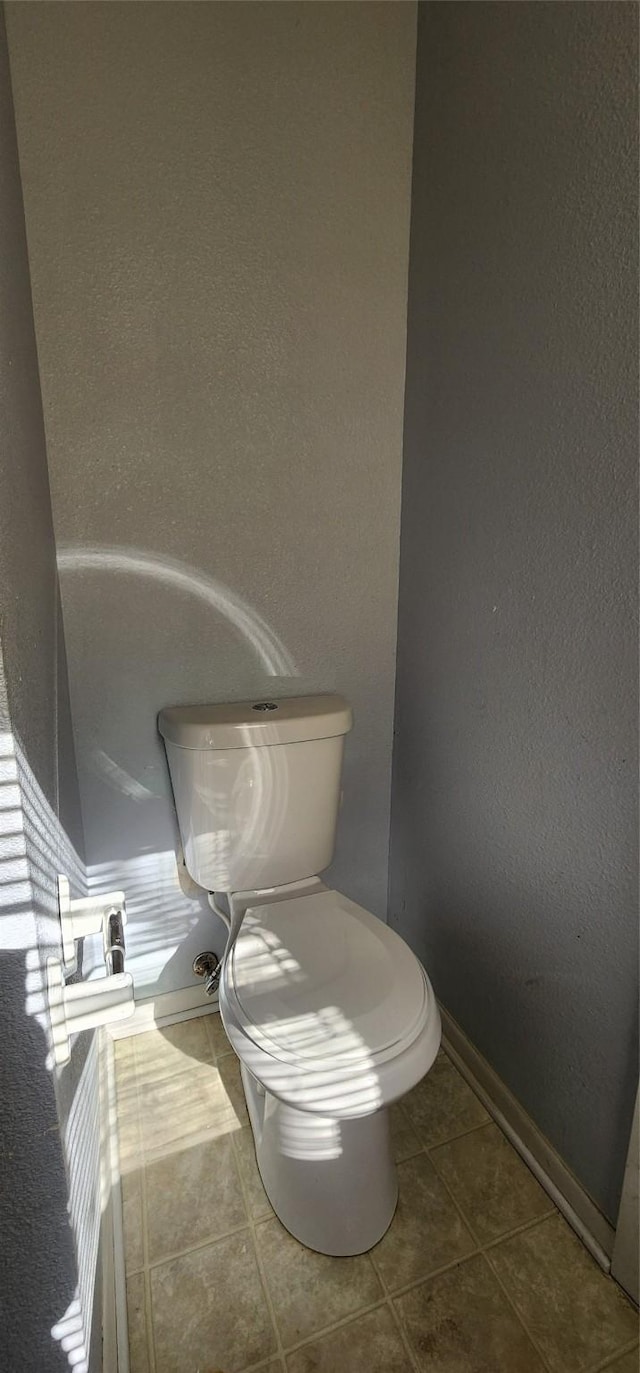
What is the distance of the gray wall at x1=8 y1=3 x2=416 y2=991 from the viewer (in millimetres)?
1118

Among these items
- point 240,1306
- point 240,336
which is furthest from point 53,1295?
point 240,336

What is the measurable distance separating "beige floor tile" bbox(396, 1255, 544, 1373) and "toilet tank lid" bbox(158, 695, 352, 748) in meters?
→ 0.91

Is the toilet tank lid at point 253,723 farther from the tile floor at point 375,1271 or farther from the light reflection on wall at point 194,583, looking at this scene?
the tile floor at point 375,1271

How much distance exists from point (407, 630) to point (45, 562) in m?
0.80

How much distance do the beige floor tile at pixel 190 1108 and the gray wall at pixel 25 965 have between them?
0.58 metres

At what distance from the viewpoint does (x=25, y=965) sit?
510mm

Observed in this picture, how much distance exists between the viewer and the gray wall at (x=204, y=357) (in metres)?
1.12

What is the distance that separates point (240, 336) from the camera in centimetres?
126

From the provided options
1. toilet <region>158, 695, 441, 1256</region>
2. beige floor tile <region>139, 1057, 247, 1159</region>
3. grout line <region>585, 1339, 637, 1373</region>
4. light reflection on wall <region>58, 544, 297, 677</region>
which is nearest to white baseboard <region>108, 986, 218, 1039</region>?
beige floor tile <region>139, 1057, 247, 1159</region>

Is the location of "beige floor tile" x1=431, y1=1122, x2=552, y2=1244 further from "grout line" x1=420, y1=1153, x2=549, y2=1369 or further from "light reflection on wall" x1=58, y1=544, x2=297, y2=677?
"light reflection on wall" x1=58, y1=544, x2=297, y2=677

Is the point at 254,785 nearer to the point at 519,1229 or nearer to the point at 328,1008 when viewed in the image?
the point at 328,1008

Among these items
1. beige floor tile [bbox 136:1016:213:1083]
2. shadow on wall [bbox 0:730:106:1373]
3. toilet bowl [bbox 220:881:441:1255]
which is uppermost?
shadow on wall [bbox 0:730:106:1373]

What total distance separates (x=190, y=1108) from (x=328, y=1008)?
55 cm

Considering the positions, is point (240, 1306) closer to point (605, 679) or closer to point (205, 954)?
point (205, 954)
